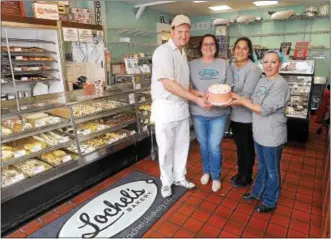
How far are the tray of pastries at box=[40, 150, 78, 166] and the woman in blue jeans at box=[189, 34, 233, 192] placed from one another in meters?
1.54

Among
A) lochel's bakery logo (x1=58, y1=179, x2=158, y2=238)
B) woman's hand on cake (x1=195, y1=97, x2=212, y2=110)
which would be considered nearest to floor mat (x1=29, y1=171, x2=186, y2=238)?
lochel's bakery logo (x1=58, y1=179, x2=158, y2=238)

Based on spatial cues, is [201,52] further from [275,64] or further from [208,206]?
[208,206]

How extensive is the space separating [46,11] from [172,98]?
3.45 meters

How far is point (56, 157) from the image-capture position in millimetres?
2838

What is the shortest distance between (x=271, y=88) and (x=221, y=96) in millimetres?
446

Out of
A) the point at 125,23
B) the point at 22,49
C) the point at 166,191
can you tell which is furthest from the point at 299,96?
the point at 125,23

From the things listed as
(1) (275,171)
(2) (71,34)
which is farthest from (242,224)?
(2) (71,34)

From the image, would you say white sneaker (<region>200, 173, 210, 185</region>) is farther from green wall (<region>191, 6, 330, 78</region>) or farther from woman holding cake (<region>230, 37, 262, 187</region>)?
green wall (<region>191, 6, 330, 78</region>)

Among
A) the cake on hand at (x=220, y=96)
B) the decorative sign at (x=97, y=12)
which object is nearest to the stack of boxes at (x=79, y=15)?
the decorative sign at (x=97, y=12)

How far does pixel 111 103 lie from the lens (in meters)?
3.53

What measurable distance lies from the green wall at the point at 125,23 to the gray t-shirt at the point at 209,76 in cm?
474

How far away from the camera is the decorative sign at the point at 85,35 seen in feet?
16.5

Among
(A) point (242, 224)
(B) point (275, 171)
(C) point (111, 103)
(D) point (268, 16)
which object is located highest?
(D) point (268, 16)

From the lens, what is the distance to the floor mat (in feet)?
7.36
